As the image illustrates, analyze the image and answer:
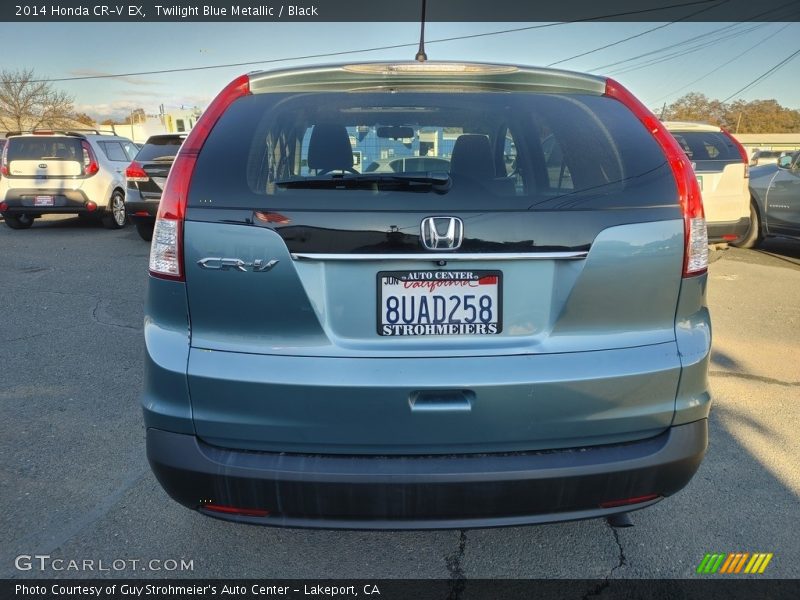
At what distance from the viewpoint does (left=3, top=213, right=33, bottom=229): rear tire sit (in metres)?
11.8

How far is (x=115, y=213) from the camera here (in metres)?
12.0

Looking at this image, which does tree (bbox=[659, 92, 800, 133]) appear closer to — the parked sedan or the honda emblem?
the parked sedan

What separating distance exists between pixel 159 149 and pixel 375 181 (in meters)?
9.27

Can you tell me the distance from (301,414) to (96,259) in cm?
800

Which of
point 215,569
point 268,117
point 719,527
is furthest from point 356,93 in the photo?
point 719,527

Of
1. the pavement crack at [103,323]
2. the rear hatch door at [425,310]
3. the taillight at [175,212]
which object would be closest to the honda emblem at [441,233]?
the rear hatch door at [425,310]

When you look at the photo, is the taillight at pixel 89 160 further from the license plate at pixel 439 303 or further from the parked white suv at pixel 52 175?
the license plate at pixel 439 303

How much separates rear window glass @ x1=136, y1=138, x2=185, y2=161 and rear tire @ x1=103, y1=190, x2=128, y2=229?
2.32 meters

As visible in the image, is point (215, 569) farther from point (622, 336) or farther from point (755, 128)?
point (755, 128)

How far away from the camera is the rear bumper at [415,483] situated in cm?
183

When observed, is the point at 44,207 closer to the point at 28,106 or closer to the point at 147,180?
the point at 147,180

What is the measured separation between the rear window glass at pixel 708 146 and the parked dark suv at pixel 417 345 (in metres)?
7.30

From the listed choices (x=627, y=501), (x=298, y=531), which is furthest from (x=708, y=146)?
(x=298, y=531)

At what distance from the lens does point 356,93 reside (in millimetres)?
2098
